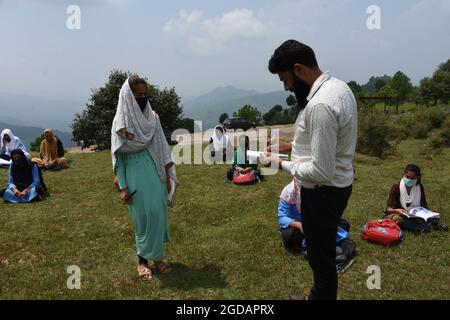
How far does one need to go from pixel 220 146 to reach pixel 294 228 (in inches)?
300

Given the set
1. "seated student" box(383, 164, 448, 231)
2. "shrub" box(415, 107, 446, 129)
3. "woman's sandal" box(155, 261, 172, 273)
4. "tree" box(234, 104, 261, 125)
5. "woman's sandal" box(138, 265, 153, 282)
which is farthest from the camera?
"tree" box(234, 104, 261, 125)

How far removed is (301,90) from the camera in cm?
264

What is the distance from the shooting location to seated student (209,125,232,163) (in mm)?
12367

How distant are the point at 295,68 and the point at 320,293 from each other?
169 centimetres

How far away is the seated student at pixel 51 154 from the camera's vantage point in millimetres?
11384

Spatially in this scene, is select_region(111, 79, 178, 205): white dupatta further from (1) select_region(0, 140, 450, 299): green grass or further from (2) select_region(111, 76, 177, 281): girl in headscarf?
(1) select_region(0, 140, 450, 299): green grass

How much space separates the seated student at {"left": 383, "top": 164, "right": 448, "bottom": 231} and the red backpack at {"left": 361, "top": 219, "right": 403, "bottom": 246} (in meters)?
0.55

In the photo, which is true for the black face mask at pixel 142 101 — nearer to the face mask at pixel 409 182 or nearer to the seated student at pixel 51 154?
the face mask at pixel 409 182

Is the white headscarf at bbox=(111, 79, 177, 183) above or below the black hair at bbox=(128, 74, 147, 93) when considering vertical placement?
below

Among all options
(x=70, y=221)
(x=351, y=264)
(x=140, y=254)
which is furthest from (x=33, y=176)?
(x=351, y=264)

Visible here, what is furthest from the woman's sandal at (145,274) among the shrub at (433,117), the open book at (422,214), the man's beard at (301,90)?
the shrub at (433,117)

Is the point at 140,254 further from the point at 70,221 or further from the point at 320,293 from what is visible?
the point at 70,221

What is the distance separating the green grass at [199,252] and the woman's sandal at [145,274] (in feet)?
0.23

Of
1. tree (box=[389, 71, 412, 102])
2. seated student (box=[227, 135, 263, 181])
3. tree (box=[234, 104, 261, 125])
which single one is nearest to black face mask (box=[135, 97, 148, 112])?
seated student (box=[227, 135, 263, 181])
